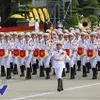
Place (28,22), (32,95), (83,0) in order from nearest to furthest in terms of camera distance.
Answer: (32,95) < (28,22) < (83,0)

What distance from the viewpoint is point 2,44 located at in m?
18.1

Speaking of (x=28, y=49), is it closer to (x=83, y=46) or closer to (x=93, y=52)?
(x=83, y=46)

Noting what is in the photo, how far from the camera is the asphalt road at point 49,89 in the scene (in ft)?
43.6

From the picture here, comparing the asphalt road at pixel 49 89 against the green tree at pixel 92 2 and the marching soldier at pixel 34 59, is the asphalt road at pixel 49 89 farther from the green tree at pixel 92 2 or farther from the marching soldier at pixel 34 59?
the green tree at pixel 92 2

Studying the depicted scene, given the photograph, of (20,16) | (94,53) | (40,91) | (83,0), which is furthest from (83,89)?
(83,0)

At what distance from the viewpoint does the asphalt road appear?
43.6 feet

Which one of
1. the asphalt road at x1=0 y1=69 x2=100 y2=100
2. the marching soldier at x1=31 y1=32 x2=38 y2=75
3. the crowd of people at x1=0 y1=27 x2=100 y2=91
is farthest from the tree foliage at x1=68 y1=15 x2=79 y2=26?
the asphalt road at x1=0 y1=69 x2=100 y2=100

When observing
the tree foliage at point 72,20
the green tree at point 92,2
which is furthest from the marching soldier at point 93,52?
the green tree at point 92,2

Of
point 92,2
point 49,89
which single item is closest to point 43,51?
point 49,89

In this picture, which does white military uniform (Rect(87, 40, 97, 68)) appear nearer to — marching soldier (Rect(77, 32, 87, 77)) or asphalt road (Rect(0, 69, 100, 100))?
marching soldier (Rect(77, 32, 87, 77))

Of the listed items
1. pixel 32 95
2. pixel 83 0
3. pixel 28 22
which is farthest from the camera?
pixel 83 0

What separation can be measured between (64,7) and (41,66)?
27206 millimetres

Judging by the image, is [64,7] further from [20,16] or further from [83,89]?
[83,89]

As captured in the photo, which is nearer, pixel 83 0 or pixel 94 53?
pixel 94 53
